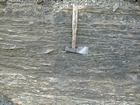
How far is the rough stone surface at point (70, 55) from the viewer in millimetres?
2793

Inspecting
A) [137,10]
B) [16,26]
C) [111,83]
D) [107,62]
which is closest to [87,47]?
[107,62]

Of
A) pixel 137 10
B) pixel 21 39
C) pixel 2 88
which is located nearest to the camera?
pixel 137 10

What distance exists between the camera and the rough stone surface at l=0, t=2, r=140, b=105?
2793mm

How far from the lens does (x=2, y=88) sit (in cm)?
314

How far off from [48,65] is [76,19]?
68 centimetres

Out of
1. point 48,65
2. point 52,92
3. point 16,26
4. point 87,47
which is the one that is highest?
point 16,26

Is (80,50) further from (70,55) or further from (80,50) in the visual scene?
(70,55)

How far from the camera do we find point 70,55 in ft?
9.48

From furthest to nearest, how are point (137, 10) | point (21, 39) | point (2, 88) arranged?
point (2, 88) < point (21, 39) < point (137, 10)

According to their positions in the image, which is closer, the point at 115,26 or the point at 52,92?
the point at 115,26

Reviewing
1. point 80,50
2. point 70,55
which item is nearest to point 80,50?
point 80,50

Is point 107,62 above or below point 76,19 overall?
below

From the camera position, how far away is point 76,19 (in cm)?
278

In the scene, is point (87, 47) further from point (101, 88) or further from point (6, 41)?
point (6, 41)
